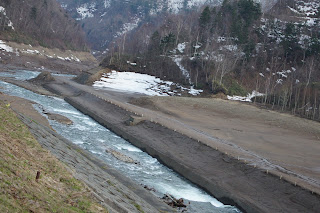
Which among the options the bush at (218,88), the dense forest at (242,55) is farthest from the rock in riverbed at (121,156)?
the bush at (218,88)

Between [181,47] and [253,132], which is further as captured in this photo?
[181,47]

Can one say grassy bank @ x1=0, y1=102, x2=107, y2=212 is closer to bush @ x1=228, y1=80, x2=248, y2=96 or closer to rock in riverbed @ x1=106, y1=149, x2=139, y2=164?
rock in riverbed @ x1=106, y1=149, x2=139, y2=164

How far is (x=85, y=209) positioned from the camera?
8.46 meters

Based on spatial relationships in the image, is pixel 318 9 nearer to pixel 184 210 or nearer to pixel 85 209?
pixel 184 210

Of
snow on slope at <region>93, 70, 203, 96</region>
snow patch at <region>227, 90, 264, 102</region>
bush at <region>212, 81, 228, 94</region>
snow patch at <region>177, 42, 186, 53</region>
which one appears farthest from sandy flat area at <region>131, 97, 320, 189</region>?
snow patch at <region>177, 42, 186, 53</region>

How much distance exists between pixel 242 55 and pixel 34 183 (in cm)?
7368

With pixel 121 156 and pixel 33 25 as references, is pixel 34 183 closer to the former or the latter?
pixel 121 156

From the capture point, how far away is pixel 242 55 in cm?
7756

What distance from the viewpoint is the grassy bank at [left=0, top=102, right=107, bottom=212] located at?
7.22 metres

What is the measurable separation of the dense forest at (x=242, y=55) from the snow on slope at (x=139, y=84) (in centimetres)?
358

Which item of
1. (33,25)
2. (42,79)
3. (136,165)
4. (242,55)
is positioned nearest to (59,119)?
(136,165)

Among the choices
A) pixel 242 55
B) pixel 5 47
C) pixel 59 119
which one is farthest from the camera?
pixel 5 47

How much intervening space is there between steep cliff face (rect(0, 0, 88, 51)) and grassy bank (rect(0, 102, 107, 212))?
87.2 m

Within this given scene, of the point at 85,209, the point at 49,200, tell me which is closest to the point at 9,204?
the point at 49,200
